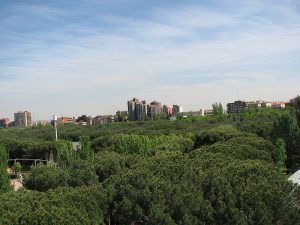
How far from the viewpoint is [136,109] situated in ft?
512

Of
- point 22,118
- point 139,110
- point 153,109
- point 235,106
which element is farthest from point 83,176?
point 22,118

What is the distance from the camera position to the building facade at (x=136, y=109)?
153 meters

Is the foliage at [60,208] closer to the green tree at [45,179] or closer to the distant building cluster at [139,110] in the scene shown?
the green tree at [45,179]

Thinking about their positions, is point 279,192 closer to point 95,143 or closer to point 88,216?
point 88,216

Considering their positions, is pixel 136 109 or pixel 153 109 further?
pixel 153 109

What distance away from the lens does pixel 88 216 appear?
11.1m

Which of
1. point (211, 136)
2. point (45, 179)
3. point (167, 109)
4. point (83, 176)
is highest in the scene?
point (167, 109)

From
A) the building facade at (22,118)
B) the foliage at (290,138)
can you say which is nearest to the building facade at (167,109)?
the building facade at (22,118)

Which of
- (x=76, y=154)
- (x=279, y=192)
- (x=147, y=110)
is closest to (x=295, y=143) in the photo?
(x=76, y=154)

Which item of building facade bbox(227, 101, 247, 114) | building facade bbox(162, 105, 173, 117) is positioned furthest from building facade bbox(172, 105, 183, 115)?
building facade bbox(227, 101, 247, 114)

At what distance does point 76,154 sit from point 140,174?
20948mm

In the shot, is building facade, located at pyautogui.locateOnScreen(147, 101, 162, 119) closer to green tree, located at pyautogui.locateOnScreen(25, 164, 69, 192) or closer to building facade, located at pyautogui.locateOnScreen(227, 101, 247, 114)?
building facade, located at pyautogui.locateOnScreen(227, 101, 247, 114)

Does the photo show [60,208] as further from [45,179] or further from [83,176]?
[45,179]

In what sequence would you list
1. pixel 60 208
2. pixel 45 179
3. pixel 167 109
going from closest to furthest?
pixel 60 208 < pixel 45 179 < pixel 167 109
